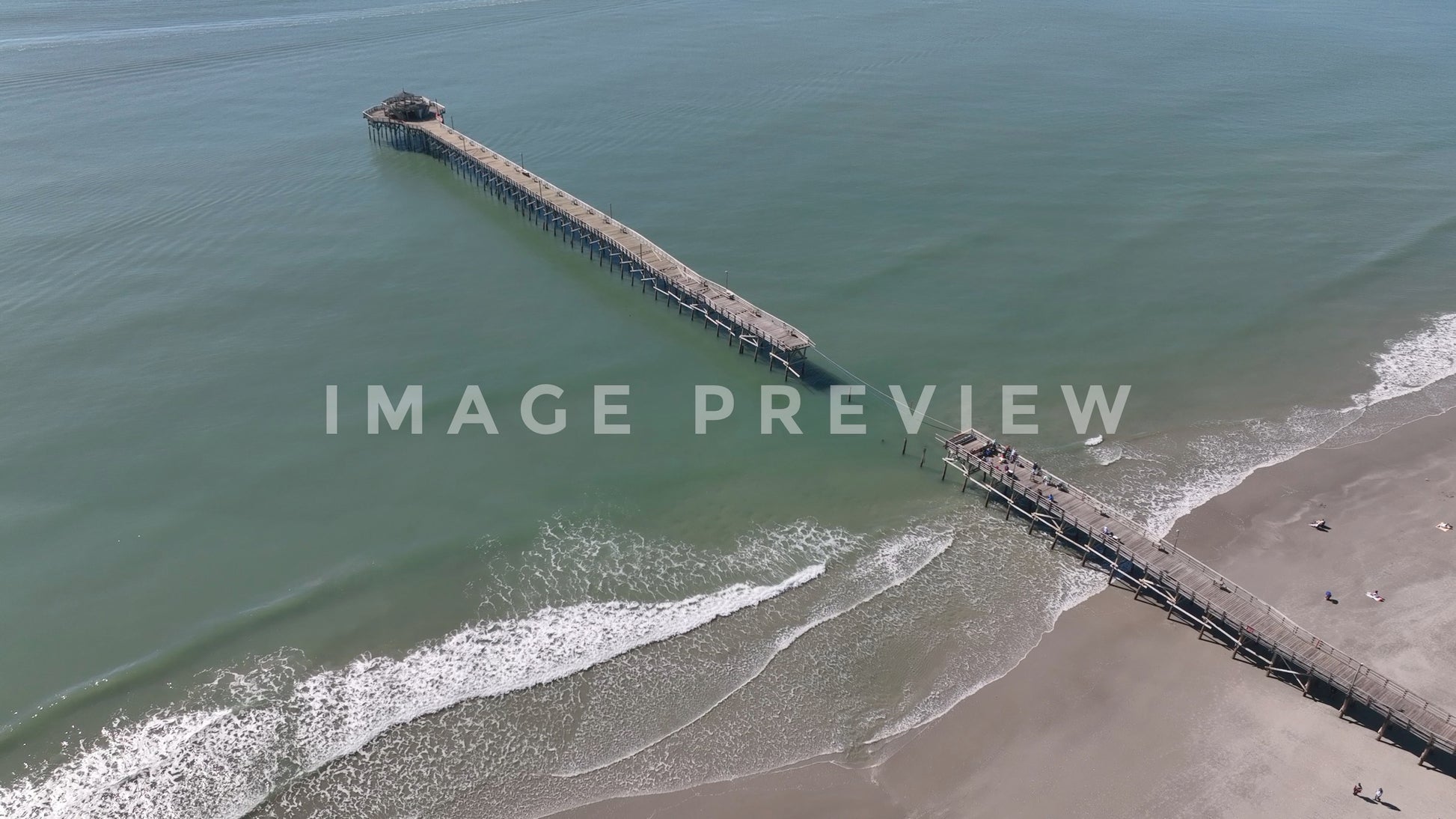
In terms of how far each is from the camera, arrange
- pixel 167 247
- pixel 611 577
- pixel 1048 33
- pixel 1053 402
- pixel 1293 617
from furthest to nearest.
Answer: pixel 1048 33 < pixel 167 247 < pixel 1053 402 < pixel 611 577 < pixel 1293 617

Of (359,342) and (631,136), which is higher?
(631,136)

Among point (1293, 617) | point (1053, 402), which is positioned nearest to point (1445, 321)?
point (1053, 402)

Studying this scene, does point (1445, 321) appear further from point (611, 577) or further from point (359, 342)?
point (359, 342)

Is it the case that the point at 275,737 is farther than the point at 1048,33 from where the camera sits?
No

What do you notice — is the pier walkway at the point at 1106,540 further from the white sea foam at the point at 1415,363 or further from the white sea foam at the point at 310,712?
the white sea foam at the point at 1415,363

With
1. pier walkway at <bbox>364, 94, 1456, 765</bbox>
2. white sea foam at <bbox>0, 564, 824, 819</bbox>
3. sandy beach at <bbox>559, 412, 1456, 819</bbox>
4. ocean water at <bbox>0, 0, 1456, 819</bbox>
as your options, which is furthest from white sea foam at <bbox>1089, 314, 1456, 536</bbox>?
white sea foam at <bbox>0, 564, 824, 819</bbox>

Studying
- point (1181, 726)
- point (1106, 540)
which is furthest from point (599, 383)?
point (1181, 726)

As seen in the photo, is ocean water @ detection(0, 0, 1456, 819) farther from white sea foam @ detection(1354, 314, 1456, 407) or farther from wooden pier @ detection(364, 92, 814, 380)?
wooden pier @ detection(364, 92, 814, 380)
